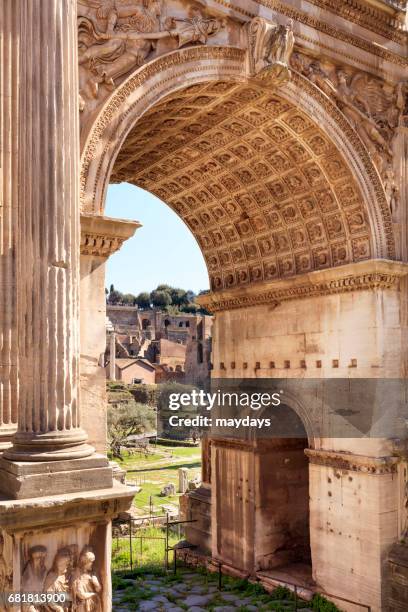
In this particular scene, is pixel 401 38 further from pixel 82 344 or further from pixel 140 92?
pixel 82 344

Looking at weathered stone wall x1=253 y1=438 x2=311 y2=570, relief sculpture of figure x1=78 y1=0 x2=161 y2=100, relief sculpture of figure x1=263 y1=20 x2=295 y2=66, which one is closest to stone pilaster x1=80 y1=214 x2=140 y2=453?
relief sculpture of figure x1=78 y1=0 x2=161 y2=100

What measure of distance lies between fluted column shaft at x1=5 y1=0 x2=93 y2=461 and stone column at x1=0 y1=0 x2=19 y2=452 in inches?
18.8

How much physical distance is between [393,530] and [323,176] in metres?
6.52

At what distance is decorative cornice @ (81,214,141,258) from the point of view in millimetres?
7969

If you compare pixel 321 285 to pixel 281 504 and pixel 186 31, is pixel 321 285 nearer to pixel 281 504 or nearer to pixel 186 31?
pixel 281 504

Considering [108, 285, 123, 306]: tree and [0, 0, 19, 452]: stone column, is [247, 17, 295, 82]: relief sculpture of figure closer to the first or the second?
[0, 0, 19, 452]: stone column

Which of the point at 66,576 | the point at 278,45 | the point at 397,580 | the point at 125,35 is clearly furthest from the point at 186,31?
the point at 397,580

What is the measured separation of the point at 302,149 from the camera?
11.5 metres

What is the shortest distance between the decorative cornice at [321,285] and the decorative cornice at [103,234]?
4.84m

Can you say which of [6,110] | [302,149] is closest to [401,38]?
[302,149]

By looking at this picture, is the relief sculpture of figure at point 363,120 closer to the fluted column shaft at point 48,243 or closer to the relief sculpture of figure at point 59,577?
the fluted column shaft at point 48,243

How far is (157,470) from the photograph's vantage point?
3491cm

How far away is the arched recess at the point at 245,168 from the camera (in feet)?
29.0

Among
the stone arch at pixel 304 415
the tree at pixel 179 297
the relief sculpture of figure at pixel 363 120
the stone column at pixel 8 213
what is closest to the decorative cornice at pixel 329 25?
the relief sculpture of figure at pixel 363 120
